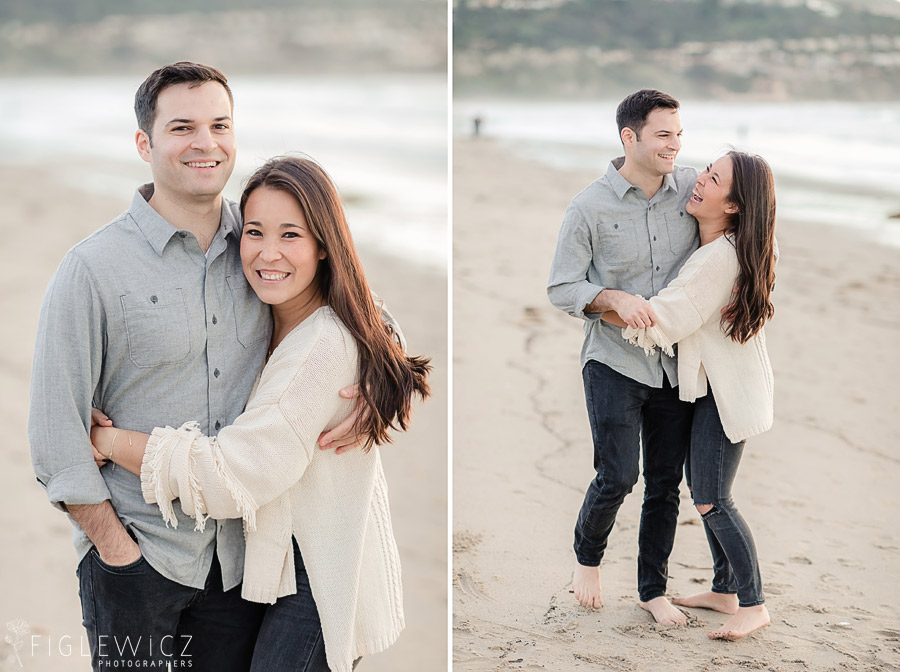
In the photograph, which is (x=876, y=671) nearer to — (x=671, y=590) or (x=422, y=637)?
(x=671, y=590)

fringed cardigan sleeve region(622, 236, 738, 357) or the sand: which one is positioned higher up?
fringed cardigan sleeve region(622, 236, 738, 357)

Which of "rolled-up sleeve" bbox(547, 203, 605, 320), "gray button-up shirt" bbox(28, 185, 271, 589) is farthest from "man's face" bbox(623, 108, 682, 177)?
"gray button-up shirt" bbox(28, 185, 271, 589)

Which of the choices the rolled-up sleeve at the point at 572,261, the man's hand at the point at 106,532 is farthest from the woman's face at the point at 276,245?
the rolled-up sleeve at the point at 572,261

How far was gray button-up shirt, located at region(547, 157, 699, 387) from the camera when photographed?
3.05 meters

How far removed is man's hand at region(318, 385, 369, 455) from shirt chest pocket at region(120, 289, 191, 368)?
1.22ft

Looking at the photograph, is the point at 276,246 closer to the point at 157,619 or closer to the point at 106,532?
the point at 106,532

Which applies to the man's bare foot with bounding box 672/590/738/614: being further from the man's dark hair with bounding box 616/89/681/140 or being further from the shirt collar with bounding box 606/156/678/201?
the man's dark hair with bounding box 616/89/681/140

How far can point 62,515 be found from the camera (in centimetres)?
503

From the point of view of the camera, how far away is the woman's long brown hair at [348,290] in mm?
2242

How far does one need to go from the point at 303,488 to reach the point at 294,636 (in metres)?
0.35

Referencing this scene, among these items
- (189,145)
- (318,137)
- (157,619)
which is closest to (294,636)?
(157,619)

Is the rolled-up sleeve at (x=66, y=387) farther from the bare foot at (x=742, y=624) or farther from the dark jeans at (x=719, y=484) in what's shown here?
the bare foot at (x=742, y=624)

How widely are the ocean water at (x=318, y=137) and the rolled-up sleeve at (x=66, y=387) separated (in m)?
6.49

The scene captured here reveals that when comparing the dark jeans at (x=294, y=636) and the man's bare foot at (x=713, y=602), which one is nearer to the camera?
the dark jeans at (x=294, y=636)
